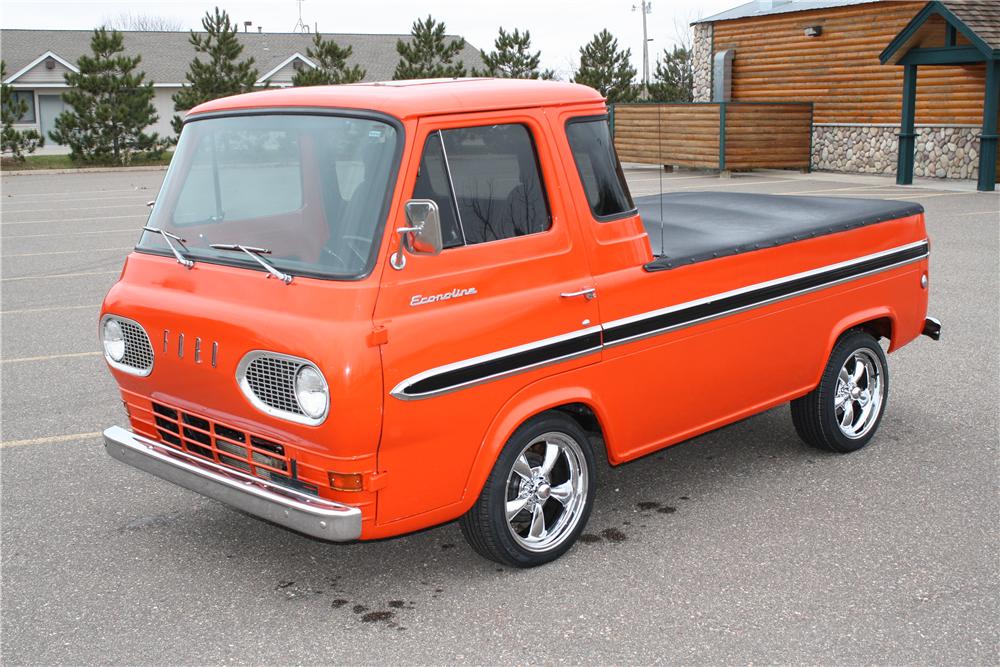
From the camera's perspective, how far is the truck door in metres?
4.04

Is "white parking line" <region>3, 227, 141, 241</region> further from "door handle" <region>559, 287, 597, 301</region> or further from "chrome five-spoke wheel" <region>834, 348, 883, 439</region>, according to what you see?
"door handle" <region>559, 287, 597, 301</region>

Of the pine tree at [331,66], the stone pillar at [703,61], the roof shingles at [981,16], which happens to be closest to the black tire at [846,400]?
the roof shingles at [981,16]

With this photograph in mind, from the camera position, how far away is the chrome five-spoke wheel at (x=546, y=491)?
15.1 ft

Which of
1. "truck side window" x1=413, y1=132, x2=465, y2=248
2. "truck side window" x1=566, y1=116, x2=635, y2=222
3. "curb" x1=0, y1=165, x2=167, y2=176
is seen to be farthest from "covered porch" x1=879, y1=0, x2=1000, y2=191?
"curb" x1=0, y1=165, x2=167, y2=176

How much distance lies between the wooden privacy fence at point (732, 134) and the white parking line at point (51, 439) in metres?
21.7

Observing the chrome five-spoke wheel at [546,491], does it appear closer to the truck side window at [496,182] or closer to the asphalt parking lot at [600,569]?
the asphalt parking lot at [600,569]

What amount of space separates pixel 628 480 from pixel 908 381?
2.87 m

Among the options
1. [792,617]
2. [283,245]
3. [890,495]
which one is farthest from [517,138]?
[890,495]

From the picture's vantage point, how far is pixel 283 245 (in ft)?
14.3

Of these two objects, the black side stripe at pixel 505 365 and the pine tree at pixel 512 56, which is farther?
the pine tree at pixel 512 56

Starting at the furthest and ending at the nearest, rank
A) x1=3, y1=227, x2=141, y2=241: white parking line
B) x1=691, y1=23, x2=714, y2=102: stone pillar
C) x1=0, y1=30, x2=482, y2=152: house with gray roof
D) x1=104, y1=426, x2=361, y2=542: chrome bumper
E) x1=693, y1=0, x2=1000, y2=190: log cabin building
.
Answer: x1=0, y1=30, x2=482, y2=152: house with gray roof
x1=691, y1=23, x2=714, y2=102: stone pillar
x1=693, y1=0, x2=1000, y2=190: log cabin building
x1=3, y1=227, x2=141, y2=241: white parking line
x1=104, y1=426, x2=361, y2=542: chrome bumper

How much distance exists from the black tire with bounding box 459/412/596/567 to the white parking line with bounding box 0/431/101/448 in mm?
3154

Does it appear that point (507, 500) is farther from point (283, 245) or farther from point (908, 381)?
point (908, 381)

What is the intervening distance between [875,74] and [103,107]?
26.0 m
